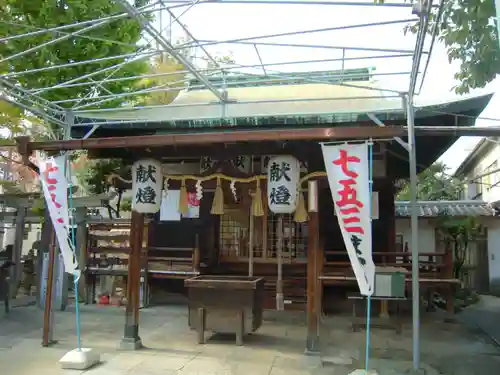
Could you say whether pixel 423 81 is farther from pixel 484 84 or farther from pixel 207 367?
pixel 207 367

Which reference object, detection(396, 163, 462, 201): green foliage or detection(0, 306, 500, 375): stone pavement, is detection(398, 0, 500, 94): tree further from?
detection(396, 163, 462, 201): green foliage

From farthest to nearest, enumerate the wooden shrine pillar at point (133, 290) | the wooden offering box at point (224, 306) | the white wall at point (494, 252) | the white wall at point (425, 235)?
1. the white wall at point (425, 235)
2. the white wall at point (494, 252)
3. the wooden offering box at point (224, 306)
4. the wooden shrine pillar at point (133, 290)

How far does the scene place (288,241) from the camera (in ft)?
39.9

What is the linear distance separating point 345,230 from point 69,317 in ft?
25.6

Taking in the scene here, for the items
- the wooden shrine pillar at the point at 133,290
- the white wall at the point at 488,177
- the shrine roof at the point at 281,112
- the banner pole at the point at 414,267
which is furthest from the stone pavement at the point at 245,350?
the white wall at the point at 488,177

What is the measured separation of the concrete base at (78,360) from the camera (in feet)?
22.7

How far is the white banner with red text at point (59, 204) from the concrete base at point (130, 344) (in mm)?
1526

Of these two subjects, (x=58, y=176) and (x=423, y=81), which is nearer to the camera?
(x=423, y=81)

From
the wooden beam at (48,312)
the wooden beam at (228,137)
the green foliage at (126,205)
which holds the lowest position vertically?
the wooden beam at (48,312)

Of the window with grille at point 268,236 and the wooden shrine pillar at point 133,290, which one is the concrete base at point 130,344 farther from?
the window with grille at point 268,236

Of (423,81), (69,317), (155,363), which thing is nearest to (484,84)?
Answer: (423,81)

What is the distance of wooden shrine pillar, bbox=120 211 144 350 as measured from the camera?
323 inches

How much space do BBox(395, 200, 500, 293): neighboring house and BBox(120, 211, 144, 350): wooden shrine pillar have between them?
1154cm

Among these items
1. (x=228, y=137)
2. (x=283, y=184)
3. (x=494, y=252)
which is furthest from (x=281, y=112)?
(x=494, y=252)
